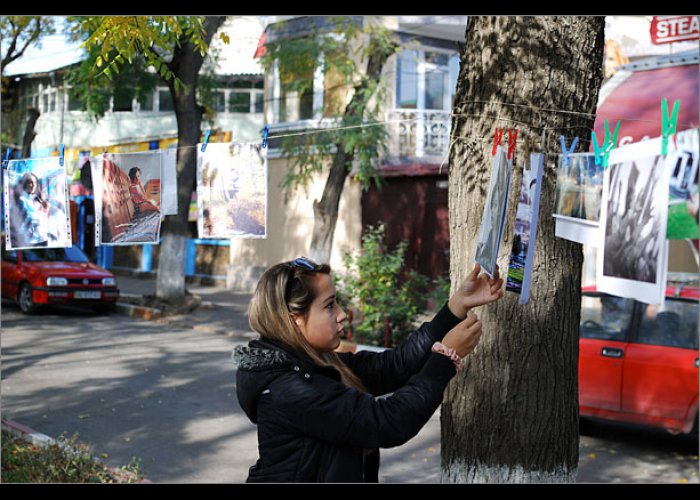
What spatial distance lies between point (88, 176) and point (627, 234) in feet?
18.6

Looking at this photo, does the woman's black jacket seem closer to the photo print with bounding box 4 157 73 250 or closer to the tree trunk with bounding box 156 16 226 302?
the photo print with bounding box 4 157 73 250

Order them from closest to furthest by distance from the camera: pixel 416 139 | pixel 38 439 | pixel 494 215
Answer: pixel 494 215 → pixel 38 439 → pixel 416 139

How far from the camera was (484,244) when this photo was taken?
10.8 feet

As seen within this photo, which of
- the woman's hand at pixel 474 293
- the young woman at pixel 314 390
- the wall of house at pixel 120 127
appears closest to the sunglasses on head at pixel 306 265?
the young woman at pixel 314 390

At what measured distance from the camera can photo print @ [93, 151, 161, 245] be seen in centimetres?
596

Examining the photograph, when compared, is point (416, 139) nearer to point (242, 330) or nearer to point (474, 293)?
point (242, 330)

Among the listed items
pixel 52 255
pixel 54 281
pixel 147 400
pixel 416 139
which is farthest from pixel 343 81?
pixel 147 400

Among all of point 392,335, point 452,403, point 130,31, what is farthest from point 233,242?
point 452,403

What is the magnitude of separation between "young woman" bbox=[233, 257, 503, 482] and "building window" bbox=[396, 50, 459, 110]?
66.6 feet

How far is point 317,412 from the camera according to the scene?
2.58 m

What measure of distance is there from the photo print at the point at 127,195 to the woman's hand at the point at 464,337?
357 centimetres

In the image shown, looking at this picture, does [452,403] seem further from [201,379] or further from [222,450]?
[201,379]

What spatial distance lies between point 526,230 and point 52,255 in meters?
17.0

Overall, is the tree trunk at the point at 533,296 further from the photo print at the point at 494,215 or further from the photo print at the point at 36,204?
the photo print at the point at 36,204
